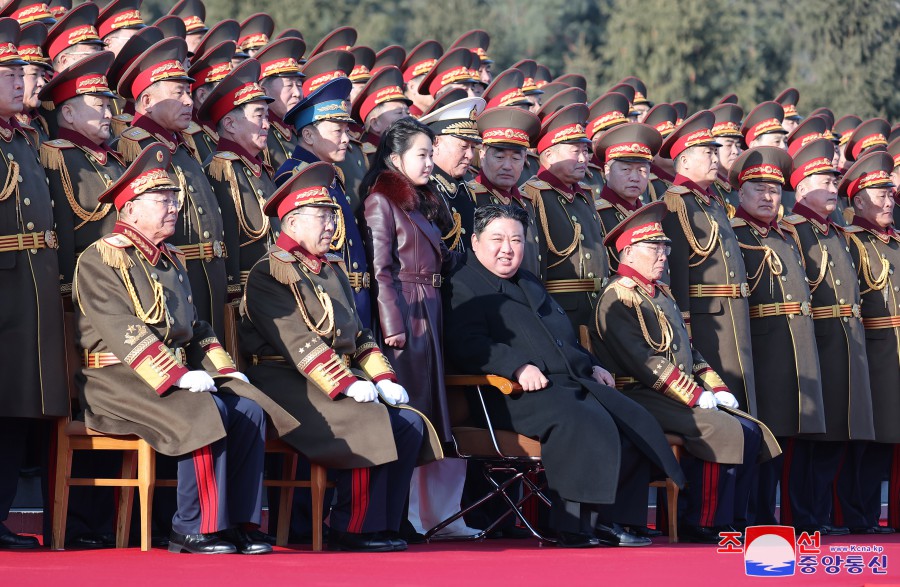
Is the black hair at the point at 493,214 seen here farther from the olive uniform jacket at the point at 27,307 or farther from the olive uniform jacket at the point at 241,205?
the olive uniform jacket at the point at 27,307

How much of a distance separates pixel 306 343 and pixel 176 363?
0.66 meters

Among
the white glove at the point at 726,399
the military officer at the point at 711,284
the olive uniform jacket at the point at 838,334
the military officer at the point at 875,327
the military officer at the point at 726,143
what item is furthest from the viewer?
the military officer at the point at 726,143

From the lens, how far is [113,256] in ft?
21.4

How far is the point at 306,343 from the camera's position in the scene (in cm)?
686

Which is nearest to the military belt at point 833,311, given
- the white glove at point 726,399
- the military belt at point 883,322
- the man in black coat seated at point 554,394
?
the military belt at point 883,322

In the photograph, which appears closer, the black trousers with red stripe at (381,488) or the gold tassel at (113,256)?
the gold tassel at (113,256)

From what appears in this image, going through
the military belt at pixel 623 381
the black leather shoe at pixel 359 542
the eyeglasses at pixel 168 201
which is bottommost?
the black leather shoe at pixel 359 542

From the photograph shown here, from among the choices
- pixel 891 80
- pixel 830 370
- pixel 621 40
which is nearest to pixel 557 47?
pixel 621 40

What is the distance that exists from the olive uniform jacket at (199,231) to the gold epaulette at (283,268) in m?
0.36

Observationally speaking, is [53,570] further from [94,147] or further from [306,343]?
[94,147]

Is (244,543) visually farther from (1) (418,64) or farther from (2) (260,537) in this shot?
(1) (418,64)

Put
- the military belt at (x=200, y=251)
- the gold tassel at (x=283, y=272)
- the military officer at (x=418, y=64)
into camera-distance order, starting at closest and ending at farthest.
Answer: the gold tassel at (x=283, y=272) < the military belt at (x=200, y=251) < the military officer at (x=418, y=64)

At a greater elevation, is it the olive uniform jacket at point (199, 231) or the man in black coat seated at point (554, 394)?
the olive uniform jacket at point (199, 231)

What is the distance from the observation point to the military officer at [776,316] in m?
9.10
